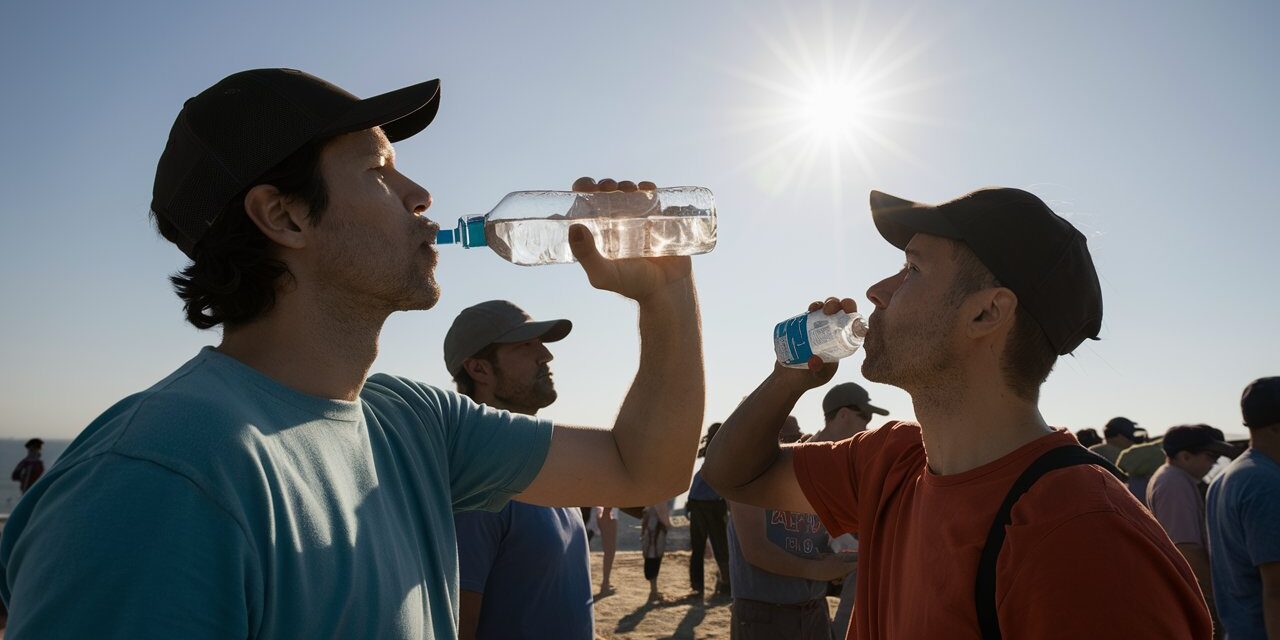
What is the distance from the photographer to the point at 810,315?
10.7 feet

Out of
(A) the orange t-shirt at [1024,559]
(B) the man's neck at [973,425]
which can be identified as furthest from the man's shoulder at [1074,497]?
(B) the man's neck at [973,425]

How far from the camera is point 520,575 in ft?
11.7

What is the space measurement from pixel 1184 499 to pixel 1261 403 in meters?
1.63

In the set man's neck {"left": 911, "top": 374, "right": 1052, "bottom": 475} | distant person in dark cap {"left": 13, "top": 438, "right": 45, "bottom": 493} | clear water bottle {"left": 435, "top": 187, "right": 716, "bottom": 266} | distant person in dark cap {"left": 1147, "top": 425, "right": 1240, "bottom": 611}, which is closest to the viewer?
man's neck {"left": 911, "top": 374, "right": 1052, "bottom": 475}

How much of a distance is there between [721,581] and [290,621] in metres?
11.4

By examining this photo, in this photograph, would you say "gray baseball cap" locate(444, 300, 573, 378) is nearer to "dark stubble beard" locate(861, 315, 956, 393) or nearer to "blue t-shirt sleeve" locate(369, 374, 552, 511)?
"blue t-shirt sleeve" locate(369, 374, 552, 511)

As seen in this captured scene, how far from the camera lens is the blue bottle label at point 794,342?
3181 millimetres

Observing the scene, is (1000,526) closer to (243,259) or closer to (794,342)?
(794,342)

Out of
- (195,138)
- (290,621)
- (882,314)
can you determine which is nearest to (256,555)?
(290,621)

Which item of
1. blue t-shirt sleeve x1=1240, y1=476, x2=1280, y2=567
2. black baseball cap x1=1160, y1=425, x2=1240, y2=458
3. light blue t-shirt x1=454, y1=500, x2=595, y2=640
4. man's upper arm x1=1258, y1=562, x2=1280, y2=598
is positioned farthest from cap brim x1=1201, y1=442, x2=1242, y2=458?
light blue t-shirt x1=454, y1=500, x2=595, y2=640

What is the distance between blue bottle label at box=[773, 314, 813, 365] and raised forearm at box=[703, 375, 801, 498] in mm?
99

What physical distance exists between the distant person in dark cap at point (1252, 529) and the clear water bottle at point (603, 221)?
11.4 ft

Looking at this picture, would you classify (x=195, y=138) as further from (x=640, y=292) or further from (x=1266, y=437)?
(x=1266, y=437)

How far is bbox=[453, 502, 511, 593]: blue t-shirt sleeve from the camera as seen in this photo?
3.46 meters
